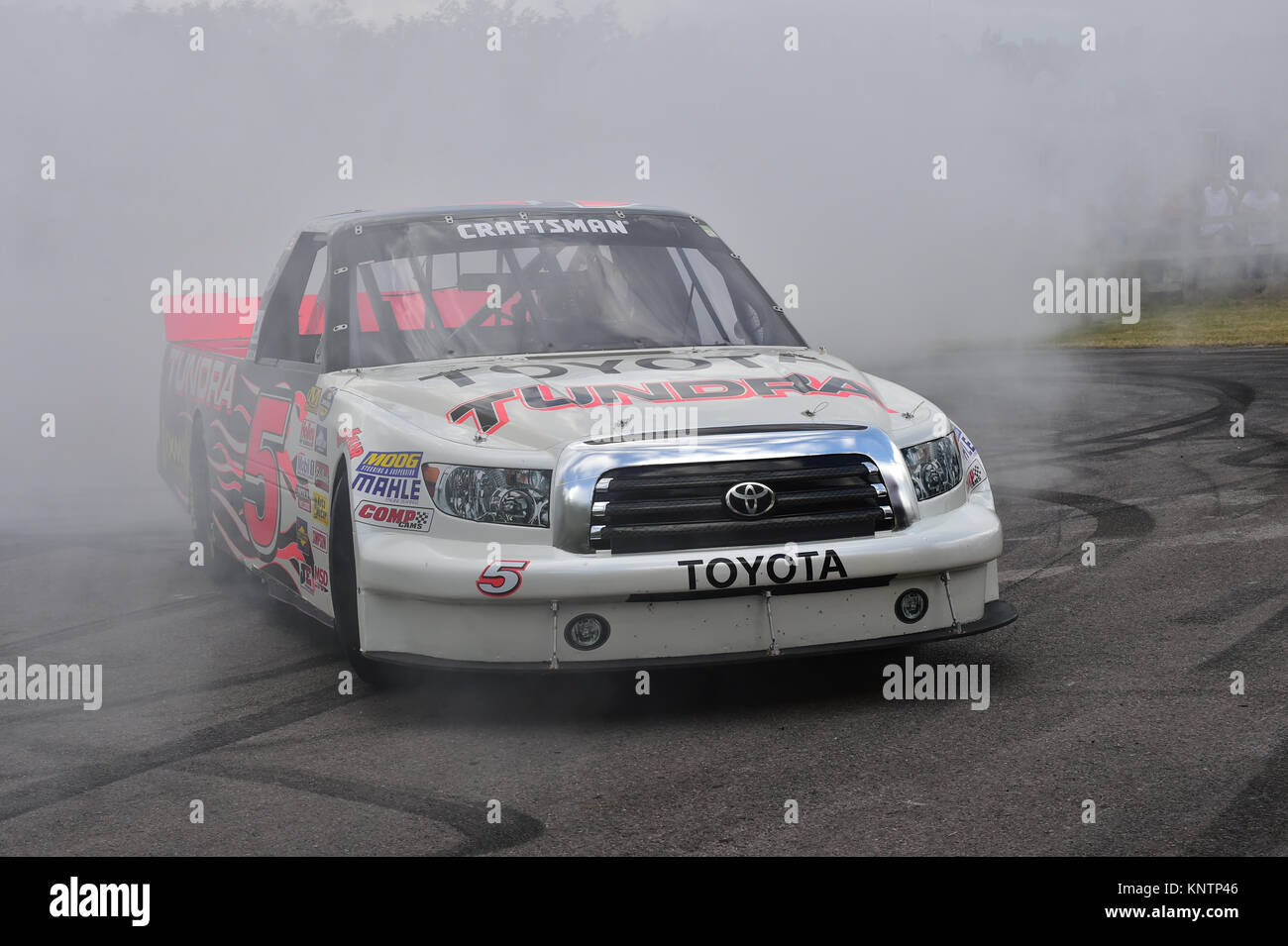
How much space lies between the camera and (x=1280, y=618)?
583cm

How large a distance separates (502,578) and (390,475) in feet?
2.02

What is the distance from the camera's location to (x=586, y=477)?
4750mm

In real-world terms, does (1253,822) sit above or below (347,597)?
below

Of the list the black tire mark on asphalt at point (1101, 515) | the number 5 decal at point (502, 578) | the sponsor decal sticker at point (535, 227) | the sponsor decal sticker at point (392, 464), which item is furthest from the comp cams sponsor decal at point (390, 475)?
the black tire mark on asphalt at point (1101, 515)

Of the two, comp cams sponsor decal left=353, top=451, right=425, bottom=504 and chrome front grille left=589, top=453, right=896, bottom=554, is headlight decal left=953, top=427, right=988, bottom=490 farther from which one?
comp cams sponsor decal left=353, top=451, right=425, bottom=504

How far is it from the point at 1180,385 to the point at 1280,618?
27.1ft

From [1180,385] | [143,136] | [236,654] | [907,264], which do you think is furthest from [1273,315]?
[236,654]

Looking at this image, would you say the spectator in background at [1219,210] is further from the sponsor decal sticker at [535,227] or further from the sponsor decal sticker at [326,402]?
the sponsor decal sticker at [326,402]

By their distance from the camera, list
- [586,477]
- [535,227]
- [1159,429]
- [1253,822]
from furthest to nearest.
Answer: [1159,429] → [535,227] → [586,477] → [1253,822]

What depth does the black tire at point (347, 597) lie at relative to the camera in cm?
521

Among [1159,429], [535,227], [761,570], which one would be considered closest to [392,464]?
[761,570]

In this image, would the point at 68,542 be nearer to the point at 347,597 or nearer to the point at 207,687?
the point at 207,687

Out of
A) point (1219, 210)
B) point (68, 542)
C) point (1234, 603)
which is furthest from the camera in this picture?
point (1219, 210)

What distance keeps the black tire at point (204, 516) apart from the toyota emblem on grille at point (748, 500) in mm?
3179
